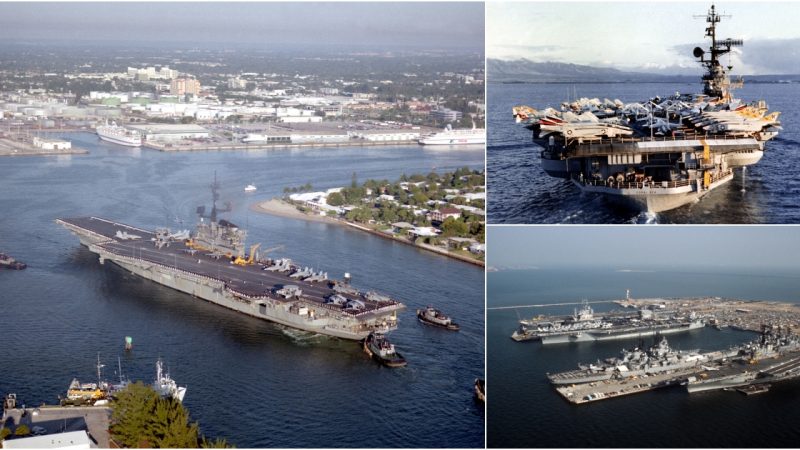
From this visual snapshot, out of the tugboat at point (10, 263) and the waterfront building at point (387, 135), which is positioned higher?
the waterfront building at point (387, 135)

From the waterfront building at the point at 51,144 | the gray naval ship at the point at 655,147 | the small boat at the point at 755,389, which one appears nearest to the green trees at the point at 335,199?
the waterfront building at the point at 51,144

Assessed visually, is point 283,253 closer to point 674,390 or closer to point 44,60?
point 44,60

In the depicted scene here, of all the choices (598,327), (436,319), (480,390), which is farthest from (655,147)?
(436,319)

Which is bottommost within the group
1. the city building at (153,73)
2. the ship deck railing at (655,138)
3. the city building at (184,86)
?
the ship deck railing at (655,138)

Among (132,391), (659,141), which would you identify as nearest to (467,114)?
(659,141)

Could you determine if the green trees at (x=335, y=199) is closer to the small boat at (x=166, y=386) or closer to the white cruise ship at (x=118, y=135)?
the white cruise ship at (x=118, y=135)

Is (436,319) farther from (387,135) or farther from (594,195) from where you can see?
(594,195)

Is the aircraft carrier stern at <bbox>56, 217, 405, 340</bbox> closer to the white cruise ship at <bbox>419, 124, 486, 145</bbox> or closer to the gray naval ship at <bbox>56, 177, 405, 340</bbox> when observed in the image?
the gray naval ship at <bbox>56, 177, 405, 340</bbox>
